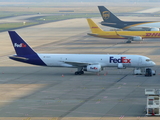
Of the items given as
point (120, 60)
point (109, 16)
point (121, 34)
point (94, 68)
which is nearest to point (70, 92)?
point (94, 68)

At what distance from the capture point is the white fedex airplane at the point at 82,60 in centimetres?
6209

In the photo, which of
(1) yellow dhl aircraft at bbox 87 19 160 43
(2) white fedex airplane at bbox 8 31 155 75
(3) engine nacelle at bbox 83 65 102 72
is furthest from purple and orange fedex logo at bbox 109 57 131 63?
(1) yellow dhl aircraft at bbox 87 19 160 43

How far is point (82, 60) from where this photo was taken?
63.0m

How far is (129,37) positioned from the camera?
106 m

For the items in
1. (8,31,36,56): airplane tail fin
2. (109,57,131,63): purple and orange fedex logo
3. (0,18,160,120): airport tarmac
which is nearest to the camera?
(0,18,160,120): airport tarmac

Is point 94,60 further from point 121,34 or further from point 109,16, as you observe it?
point 109,16

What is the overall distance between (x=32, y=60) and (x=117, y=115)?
25754 millimetres

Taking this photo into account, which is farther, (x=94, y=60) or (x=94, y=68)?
(x=94, y=60)

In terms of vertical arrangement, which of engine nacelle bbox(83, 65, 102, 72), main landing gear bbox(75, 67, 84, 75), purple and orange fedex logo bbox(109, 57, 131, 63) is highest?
purple and orange fedex logo bbox(109, 57, 131, 63)

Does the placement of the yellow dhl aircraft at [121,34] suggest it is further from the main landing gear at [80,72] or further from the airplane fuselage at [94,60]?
the airplane fuselage at [94,60]

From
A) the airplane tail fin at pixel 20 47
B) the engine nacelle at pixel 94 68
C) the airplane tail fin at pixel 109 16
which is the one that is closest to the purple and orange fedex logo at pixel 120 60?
the engine nacelle at pixel 94 68

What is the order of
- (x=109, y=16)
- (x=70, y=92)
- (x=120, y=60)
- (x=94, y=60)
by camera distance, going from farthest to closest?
(x=109, y=16)
(x=94, y=60)
(x=120, y=60)
(x=70, y=92)

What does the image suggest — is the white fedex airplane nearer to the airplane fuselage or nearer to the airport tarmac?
the airplane fuselage

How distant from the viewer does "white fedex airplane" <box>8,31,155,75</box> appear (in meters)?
62.1
